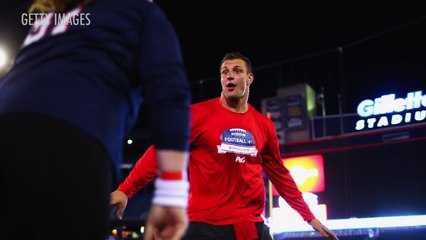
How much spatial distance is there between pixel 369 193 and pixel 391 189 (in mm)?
369

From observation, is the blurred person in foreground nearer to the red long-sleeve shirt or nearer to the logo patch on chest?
the red long-sleeve shirt

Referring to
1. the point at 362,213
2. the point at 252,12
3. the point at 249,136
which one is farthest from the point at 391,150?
the point at 249,136

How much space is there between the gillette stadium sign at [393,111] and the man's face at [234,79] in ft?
20.9

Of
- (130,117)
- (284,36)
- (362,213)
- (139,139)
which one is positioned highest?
(284,36)

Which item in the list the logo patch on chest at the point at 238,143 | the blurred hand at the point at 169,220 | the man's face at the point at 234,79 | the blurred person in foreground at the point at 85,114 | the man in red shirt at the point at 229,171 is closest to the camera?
the blurred person in foreground at the point at 85,114

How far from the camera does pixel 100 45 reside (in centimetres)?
119

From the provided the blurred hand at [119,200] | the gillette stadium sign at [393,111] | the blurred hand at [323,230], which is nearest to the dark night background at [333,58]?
the gillette stadium sign at [393,111]

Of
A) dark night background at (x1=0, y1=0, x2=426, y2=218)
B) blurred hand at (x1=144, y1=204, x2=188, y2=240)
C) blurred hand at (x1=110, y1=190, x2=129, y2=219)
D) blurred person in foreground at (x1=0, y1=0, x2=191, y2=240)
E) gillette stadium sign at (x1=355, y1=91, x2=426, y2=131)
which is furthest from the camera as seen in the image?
gillette stadium sign at (x1=355, y1=91, x2=426, y2=131)

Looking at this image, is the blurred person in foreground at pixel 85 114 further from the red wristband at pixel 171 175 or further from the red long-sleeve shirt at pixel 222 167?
the red long-sleeve shirt at pixel 222 167

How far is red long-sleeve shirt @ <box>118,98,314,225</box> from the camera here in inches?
113

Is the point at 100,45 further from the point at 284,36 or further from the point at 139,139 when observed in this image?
the point at 139,139

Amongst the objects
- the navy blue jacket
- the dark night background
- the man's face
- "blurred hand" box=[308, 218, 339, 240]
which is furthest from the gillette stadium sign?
the navy blue jacket

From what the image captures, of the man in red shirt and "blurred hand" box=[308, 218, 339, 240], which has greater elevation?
the man in red shirt

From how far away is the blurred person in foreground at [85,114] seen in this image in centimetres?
101
